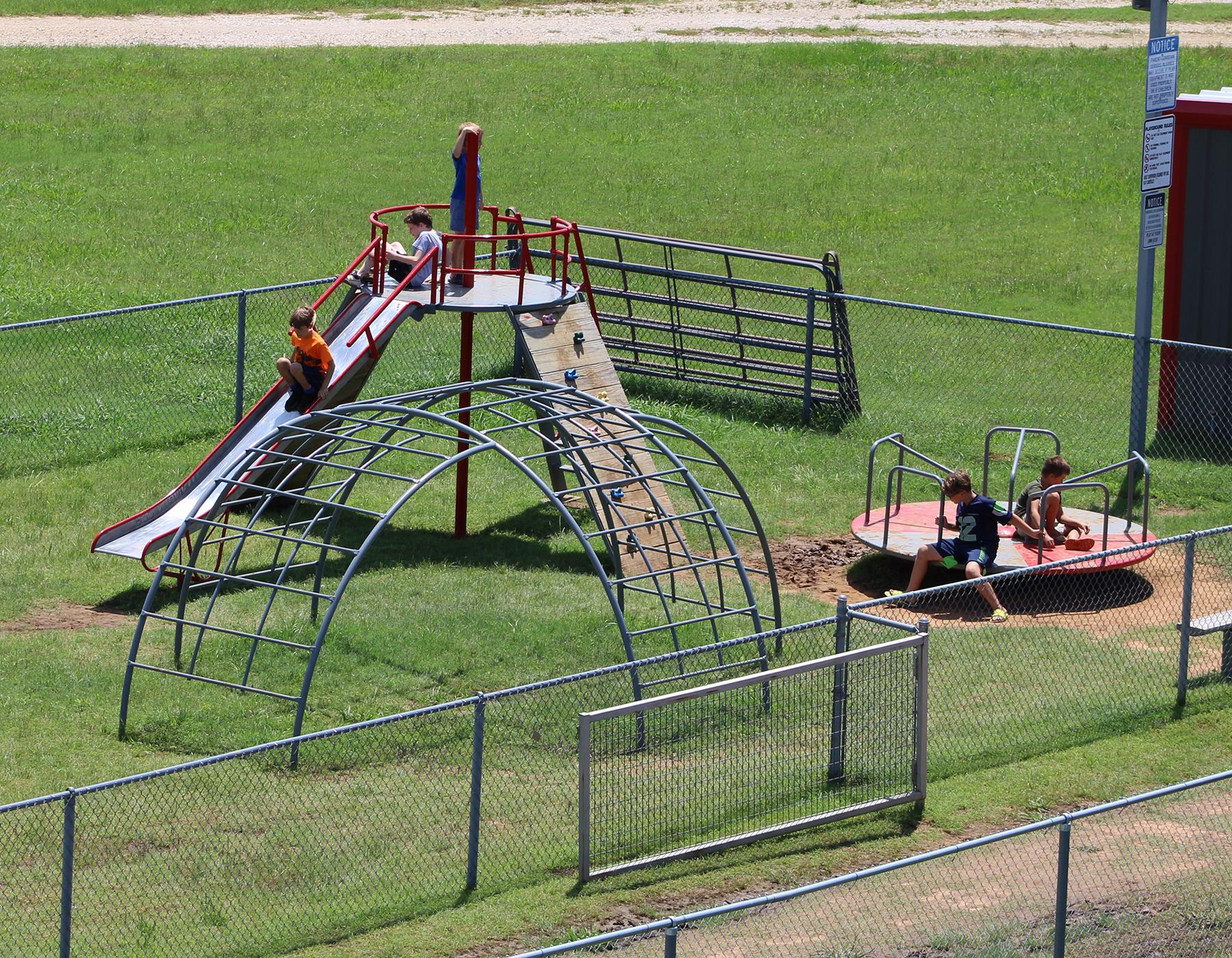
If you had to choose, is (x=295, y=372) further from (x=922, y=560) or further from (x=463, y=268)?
(x=922, y=560)

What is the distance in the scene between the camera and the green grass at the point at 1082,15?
44.2 metres

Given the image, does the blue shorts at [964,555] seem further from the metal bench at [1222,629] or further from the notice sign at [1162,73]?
the notice sign at [1162,73]

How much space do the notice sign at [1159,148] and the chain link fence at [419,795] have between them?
4752 mm

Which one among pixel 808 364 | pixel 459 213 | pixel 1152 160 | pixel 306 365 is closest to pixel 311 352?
pixel 306 365

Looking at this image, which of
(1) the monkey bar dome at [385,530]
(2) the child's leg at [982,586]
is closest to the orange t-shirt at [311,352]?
(1) the monkey bar dome at [385,530]

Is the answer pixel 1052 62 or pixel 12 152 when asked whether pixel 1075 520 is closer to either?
pixel 12 152

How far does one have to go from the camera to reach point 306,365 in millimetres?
16281

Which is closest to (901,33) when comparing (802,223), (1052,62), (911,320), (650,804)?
(1052,62)

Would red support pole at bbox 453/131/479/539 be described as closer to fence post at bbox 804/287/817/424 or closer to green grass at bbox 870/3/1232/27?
fence post at bbox 804/287/817/424

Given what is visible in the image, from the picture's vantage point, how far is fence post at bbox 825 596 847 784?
1134 centimetres

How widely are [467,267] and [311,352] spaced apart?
6.70 ft

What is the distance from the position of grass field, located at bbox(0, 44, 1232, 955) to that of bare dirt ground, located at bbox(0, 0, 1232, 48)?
1.62 metres

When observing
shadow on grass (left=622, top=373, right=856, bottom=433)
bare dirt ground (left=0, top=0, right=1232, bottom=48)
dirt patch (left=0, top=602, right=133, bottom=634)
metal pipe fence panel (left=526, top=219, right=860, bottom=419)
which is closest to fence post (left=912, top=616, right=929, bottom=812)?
dirt patch (left=0, top=602, right=133, bottom=634)

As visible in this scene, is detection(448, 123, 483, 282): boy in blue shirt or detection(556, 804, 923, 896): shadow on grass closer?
detection(556, 804, 923, 896): shadow on grass
